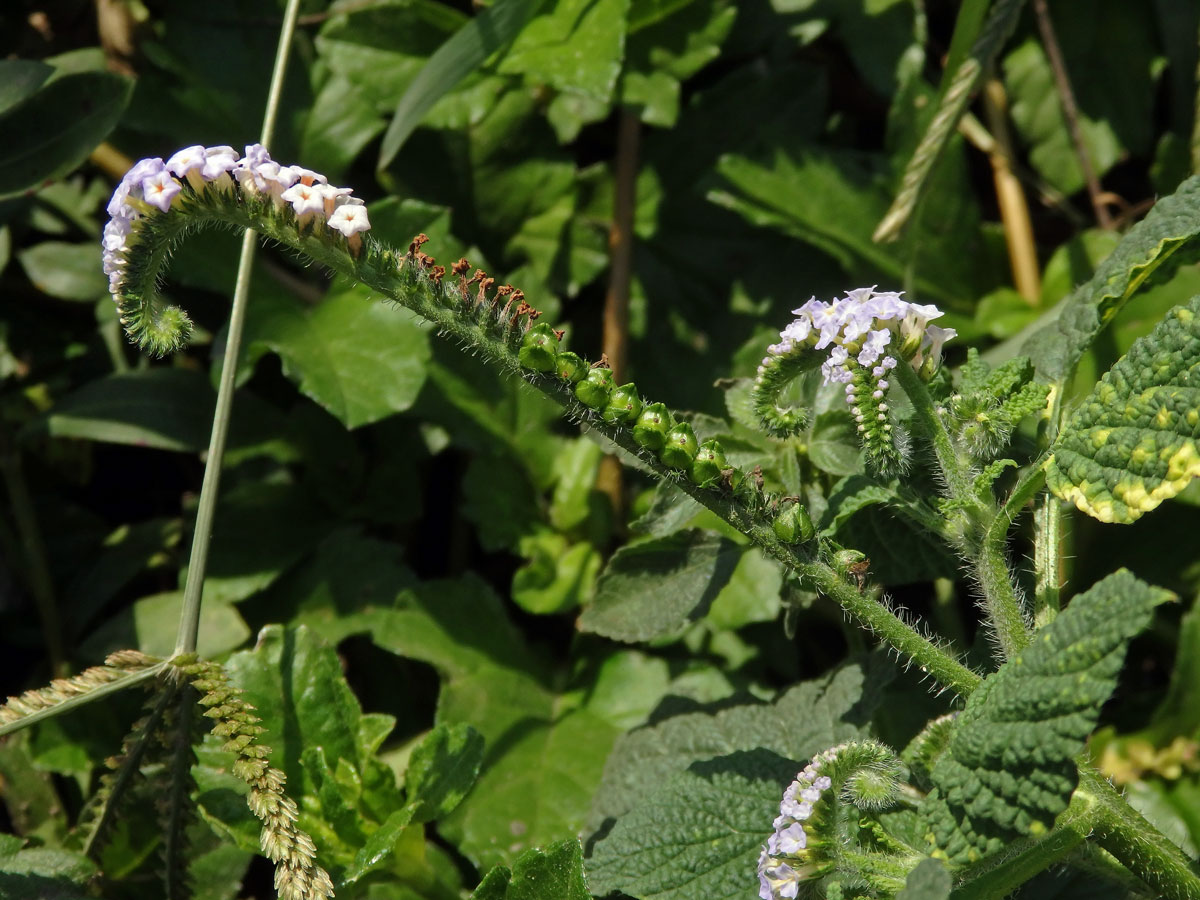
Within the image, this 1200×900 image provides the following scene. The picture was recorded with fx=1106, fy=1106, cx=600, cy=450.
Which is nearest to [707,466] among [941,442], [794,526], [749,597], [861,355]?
[794,526]

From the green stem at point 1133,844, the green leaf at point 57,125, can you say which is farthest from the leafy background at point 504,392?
the green stem at point 1133,844

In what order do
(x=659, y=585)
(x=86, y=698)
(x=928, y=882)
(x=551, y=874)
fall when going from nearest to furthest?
(x=928, y=882), (x=551, y=874), (x=86, y=698), (x=659, y=585)

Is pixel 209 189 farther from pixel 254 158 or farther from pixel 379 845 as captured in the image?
pixel 379 845

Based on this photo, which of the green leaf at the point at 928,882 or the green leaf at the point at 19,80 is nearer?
the green leaf at the point at 928,882

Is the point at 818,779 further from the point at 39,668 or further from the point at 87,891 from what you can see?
the point at 39,668

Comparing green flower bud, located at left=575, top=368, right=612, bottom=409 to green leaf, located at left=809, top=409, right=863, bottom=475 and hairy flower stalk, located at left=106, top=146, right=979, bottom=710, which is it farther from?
green leaf, located at left=809, top=409, right=863, bottom=475

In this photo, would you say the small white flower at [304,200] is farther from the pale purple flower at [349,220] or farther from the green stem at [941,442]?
the green stem at [941,442]
